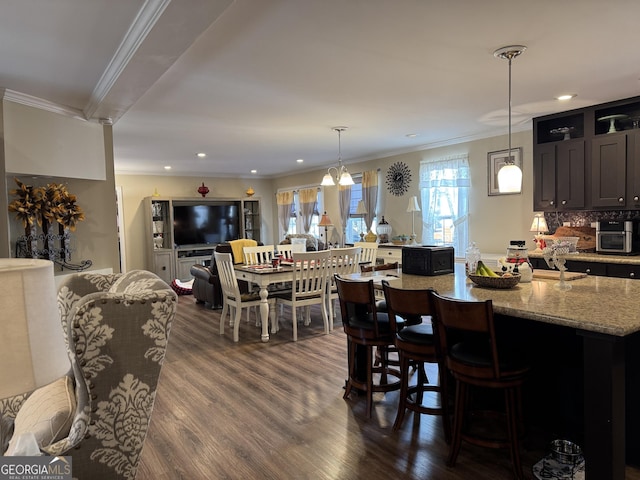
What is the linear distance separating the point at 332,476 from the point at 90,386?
4.61ft

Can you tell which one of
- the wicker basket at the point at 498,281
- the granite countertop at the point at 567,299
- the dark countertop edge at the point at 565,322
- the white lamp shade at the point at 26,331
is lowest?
the dark countertop edge at the point at 565,322

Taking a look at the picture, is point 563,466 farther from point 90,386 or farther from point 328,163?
point 328,163

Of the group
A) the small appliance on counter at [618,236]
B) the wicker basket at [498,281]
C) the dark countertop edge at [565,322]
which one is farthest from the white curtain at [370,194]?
the dark countertop edge at [565,322]

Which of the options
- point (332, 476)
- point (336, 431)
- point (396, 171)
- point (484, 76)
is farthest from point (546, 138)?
point (332, 476)

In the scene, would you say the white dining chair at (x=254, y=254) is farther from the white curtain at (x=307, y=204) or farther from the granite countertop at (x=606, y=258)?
the granite countertop at (x=606, y=258)

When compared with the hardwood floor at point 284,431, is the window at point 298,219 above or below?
above

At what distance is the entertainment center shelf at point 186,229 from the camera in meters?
9.16

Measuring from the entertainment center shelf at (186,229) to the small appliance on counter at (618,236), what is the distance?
7.00 meters

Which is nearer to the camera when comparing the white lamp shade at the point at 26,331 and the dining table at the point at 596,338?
the white lamp shade at the point at 26,331

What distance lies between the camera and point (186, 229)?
9.56 metres

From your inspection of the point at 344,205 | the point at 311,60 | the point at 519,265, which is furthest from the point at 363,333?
the point at 344,205

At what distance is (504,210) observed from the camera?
5758mm

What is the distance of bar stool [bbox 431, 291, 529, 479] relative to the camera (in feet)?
6.87

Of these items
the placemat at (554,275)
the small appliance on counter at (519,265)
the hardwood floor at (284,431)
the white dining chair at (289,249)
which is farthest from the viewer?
the white dining chair at (289,249)
